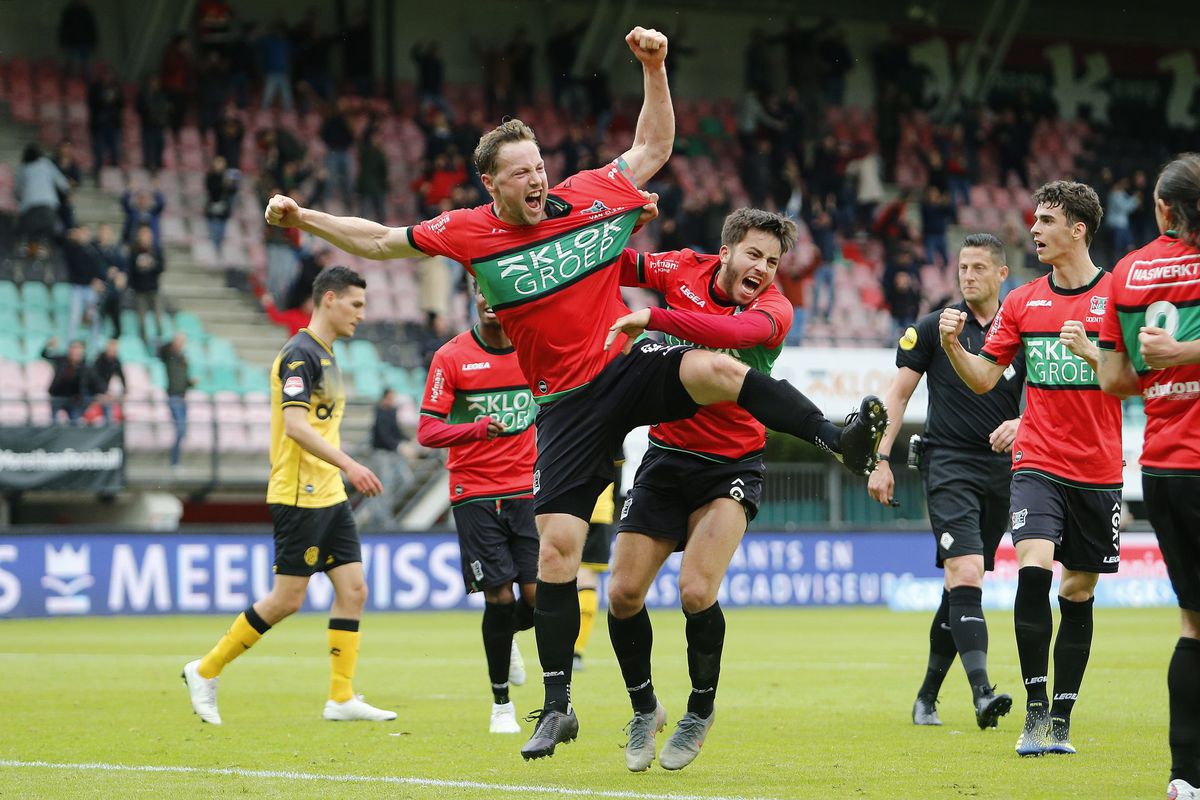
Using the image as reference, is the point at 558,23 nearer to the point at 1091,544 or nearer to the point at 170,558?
the point at 170,558

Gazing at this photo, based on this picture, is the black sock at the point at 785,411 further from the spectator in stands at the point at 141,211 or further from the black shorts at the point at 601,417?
the spectator in stands at the point at 141,211

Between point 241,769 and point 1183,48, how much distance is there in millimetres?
36956

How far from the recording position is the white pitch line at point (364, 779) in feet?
21.1

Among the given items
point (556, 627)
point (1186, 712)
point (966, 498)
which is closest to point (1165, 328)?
point (1186, 712)

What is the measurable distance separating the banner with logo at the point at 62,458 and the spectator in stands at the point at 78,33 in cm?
969

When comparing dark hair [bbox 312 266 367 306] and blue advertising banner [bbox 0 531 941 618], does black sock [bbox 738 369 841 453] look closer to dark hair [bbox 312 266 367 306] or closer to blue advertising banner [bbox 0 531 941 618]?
dark hair [bbox 312 266 367 306]

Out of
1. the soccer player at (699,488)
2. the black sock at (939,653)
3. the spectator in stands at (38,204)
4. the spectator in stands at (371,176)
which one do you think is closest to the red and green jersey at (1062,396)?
the soccer player at (699,488)

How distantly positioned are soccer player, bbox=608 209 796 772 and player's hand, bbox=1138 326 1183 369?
1851 millimetres

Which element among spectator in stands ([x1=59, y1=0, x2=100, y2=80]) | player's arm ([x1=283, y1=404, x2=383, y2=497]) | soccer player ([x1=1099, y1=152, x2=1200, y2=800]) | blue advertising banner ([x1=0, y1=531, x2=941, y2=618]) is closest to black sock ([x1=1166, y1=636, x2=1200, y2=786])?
soccer player ([x1=1099, y1=152, x2=1200, y2=800])

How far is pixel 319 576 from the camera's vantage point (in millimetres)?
20062

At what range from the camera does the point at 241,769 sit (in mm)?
7457

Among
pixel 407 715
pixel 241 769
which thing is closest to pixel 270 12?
pixel 407 715

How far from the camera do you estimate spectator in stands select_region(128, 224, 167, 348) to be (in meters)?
24.0

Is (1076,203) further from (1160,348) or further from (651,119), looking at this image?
(1160,348)
